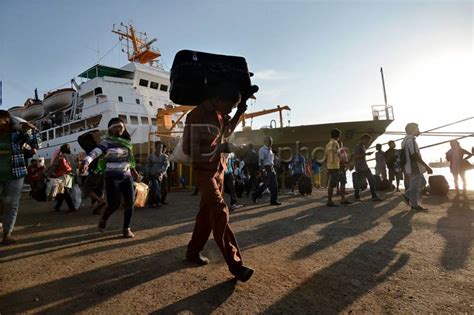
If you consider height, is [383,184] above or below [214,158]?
below

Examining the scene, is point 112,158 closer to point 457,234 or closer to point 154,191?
point 154,191

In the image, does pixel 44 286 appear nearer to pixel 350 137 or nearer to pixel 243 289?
pixel 243 289

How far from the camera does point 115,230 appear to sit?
452 cm

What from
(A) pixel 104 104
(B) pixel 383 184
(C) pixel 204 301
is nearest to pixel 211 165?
(C) pixel 204 301

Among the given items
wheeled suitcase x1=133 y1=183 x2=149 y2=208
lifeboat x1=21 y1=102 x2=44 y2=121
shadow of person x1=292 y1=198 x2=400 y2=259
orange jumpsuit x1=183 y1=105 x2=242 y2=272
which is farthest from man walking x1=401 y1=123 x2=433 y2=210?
lifeboat x1=21 y1=102 x2=44 y2=121

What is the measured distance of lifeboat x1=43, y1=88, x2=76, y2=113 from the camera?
23250 millimetres

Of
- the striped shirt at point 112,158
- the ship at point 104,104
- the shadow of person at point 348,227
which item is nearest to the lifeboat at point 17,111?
the ship at point 104,104

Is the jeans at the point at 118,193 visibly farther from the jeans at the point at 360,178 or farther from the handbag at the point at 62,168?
the jeans at the point at 360,178

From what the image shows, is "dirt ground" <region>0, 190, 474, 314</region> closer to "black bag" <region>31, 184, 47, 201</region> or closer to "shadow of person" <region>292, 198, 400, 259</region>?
"shadow of person" <region>292, 198, 400, 259</region>

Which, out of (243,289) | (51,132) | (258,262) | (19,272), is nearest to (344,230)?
(258,262)

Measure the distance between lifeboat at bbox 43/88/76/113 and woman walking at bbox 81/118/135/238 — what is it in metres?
22.8

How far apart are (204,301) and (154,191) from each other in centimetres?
542

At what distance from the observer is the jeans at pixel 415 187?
5.70 meters

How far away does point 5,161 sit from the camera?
12.6 ft
